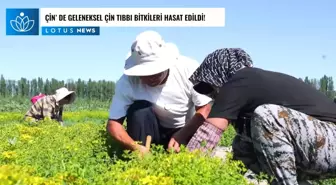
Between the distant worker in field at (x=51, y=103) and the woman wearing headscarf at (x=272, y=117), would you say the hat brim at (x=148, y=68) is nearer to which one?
the woman wearing headscarf at (x=272, y=117)

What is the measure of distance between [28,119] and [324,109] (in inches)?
286

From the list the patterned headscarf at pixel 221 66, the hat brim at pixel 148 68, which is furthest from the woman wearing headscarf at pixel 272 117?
the hat brim at pixel 148 68

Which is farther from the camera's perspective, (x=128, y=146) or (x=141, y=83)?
(x=141, y=83)

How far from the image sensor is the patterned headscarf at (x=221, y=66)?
138 inches

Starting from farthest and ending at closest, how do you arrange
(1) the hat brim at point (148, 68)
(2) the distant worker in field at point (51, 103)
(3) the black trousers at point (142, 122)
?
(2) the distant worker in field at point (51, 103) < (3) the black trousers at point (142, 122) < (1) the hat brim at point (148, 68)

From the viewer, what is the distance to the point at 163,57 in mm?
3980

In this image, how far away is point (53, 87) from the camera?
40969mm

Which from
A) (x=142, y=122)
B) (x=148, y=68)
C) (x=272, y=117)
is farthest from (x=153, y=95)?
(x=272, y=117)

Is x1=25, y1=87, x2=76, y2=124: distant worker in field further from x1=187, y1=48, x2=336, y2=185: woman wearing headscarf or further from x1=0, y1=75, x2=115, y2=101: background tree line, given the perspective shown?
x1=0, y1=75, x2=115, y2=101: background tree line

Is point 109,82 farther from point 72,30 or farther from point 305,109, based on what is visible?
point 305,109

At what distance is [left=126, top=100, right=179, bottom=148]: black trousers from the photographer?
13.3 feet

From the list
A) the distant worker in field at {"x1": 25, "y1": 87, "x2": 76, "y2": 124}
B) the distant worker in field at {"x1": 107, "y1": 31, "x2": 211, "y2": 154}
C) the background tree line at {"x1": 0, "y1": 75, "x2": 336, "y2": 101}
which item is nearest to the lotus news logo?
the distant worker in field at {"x1": 25, "y1": 87, "x2": 76, "y2": 124}

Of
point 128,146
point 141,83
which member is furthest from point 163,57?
point 128,146

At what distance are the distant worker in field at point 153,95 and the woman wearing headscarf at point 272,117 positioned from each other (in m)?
0.46
